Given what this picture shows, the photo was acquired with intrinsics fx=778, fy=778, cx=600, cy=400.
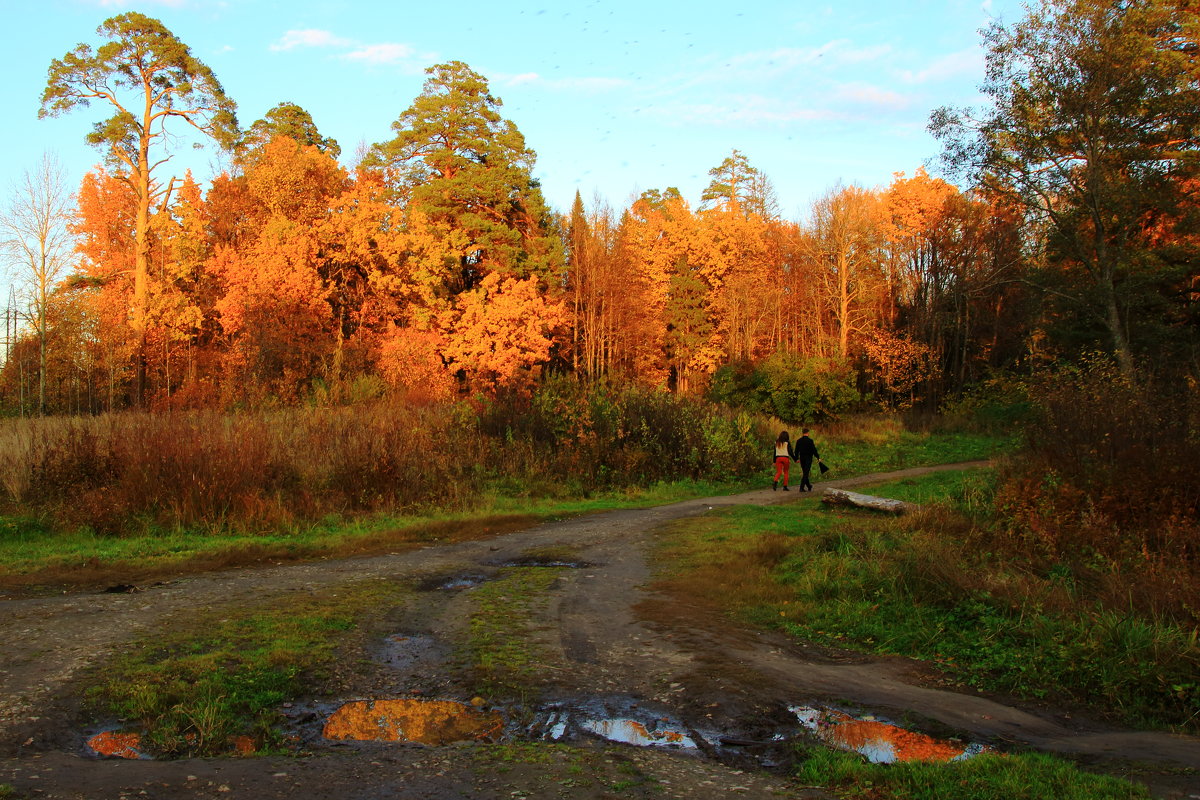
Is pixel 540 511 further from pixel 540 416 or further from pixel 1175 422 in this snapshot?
pixel 1175 422

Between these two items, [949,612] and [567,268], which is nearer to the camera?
[949,612]

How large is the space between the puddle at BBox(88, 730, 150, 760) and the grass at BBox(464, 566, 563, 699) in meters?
2.43

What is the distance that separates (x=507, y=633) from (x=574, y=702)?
1971mm

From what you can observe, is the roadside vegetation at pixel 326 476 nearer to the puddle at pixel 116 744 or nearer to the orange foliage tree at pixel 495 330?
the puddle at pixel 116 744

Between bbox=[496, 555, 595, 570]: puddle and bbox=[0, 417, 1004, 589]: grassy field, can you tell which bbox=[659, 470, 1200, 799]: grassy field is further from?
bbox=[0, 417, 1004, 589]: grassy field

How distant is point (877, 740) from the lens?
5.57 meters

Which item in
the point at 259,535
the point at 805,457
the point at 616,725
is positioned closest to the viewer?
the point at 616,725

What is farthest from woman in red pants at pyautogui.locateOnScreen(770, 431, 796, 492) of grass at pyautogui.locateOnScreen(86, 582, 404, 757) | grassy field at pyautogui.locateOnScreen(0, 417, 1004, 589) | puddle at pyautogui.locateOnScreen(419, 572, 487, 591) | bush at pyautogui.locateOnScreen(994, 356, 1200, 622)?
grass at pyautogui.locateOnScreen(86, 582, 404, 757)

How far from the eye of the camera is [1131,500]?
10.8m

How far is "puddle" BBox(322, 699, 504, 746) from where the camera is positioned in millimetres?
5426

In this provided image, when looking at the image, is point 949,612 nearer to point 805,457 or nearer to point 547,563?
point 547,563

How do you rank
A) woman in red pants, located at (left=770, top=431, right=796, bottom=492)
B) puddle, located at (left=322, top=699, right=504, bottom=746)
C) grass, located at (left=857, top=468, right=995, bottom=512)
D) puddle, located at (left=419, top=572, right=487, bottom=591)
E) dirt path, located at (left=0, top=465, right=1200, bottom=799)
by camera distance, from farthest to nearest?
woman in red pants, located at (left=770, top=431, right=796, bottom=492) < grass, located at (left=857, top=468, right=995, bottom=512) < puddle, located at (left=419, top=572, right=487, bottom=591) < puddle, located at (left=322, top=699, right=504, bottom=746) < dirt path, located at (left=0, top=465, right=1200, bottom=799)

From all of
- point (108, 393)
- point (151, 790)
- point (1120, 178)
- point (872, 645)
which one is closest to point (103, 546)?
point (151, 790)

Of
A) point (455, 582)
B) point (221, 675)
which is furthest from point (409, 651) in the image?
point (455, 582)
